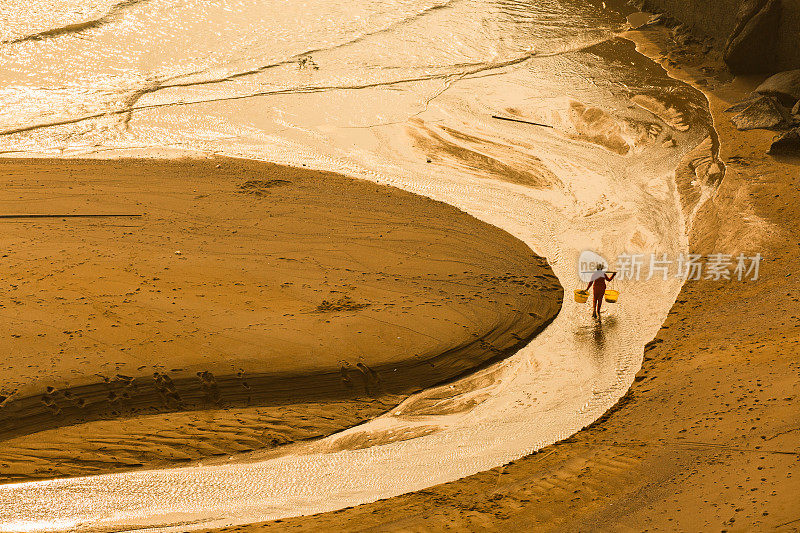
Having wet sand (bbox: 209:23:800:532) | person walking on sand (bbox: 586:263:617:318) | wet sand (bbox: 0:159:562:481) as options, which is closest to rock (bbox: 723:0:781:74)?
wet sand (bbox: 209:23:800:532)

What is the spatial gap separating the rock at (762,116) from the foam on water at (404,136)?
0.65 metres

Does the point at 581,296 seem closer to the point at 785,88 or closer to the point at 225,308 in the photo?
the point at 225,308

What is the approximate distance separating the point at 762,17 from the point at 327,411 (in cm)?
1216

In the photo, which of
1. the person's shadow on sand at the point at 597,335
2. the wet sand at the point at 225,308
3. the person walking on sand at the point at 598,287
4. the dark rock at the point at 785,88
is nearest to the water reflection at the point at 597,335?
the person's shadow on sand at the point at 597,335

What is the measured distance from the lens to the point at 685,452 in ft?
23.3

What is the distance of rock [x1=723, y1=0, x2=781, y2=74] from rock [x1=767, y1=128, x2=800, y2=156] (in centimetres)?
391

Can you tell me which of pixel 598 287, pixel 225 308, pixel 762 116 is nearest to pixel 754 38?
pixel 762 116

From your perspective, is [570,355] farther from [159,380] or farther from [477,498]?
[159,380]

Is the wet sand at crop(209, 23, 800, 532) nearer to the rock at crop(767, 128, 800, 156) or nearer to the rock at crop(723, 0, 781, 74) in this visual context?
the rock at crop(767, 128, 800, 156)

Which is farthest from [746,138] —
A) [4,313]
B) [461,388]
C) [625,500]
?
[4,313]

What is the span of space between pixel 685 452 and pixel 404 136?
7832 mm

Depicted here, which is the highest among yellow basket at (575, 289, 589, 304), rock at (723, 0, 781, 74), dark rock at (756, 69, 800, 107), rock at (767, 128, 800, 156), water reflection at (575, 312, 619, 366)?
rock at (723, 0, 781, 74)

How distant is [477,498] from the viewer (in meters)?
6.88

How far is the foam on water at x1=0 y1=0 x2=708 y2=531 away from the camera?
7473 millimetres
